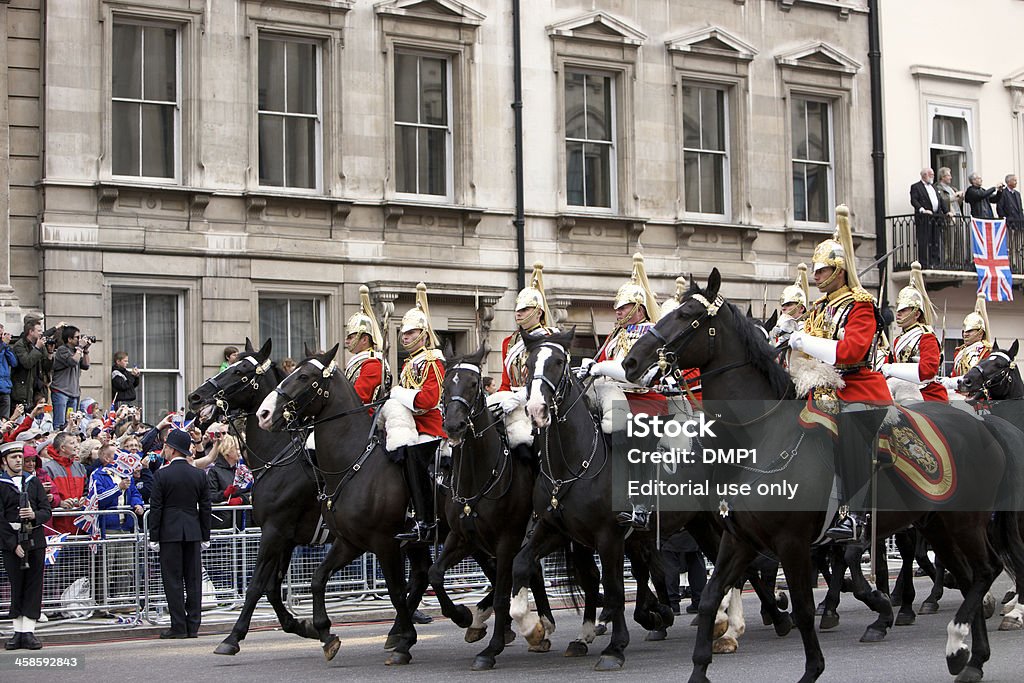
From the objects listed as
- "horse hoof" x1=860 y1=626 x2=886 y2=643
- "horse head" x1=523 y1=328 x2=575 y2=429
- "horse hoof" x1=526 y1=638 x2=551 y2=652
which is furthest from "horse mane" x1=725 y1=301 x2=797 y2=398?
"horse hoof" x1=526 y1=638 x2=551 y2=652

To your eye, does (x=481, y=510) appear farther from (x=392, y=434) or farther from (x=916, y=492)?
(x=916, y=492)

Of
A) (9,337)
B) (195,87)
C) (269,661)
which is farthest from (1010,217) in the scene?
(269,661)

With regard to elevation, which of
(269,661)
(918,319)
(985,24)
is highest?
(985,24)

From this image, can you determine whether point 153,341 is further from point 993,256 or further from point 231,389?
point 993,256

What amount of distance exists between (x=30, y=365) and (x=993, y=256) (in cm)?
1802

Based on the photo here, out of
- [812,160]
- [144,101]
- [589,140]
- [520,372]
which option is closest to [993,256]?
[812,160]

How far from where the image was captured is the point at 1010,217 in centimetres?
3052

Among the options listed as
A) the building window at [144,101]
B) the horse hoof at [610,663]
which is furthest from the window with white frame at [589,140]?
the horse hoof at [610,663]

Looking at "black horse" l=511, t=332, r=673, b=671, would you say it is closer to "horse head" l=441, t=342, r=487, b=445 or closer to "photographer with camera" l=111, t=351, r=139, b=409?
"horse head" l=441, t=342, r=487, b=445

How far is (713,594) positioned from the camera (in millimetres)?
10594

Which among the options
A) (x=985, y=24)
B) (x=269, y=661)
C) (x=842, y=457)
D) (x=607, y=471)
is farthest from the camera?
(x=985, y=24)

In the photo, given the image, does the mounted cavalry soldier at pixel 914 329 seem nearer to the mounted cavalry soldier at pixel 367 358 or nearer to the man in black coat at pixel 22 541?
the mounted cavalry soldier at pixel 367 358

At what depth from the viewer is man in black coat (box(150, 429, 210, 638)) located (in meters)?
16.0

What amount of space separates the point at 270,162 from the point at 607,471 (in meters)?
13.3
